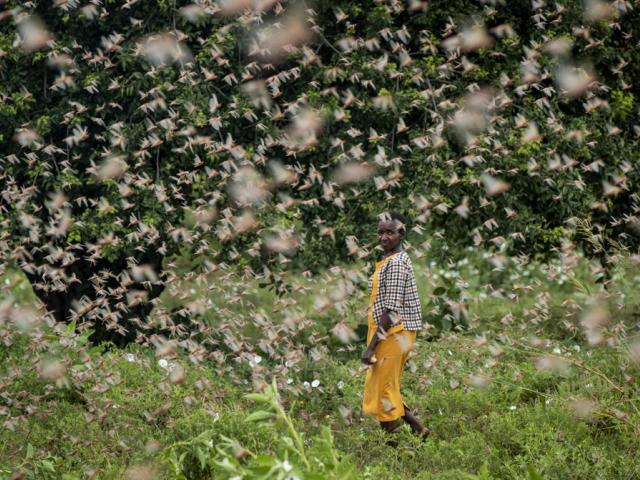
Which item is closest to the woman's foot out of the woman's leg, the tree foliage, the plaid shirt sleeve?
the woman's leg

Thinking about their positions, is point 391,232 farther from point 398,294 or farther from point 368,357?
point 368,357

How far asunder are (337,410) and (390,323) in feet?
4.80

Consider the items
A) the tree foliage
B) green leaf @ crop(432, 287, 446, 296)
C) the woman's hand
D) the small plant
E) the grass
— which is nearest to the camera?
the small plant

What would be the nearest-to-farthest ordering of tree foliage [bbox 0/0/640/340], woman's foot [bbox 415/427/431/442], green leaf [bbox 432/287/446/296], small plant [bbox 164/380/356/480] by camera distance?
small plant [bbox 164/380/356/480]
woman's foot [bbox 415/427/431/442]
tree foliage [bbox 0/0/640/340]
green leaf [bbox 432/287/446/296]

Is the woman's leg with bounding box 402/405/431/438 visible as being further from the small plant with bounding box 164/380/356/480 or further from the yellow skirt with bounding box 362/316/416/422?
the small plant with bounding box 164/380/356/480

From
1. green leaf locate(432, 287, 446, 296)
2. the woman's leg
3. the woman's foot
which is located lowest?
the woman's foot

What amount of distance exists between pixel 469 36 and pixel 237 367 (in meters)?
3.60

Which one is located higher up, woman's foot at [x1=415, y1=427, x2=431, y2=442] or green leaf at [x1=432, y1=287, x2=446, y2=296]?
green leaf at [x1=432, y1=287, x2=446, y2=296]

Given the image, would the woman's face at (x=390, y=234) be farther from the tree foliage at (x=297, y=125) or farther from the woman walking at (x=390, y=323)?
the tree foliage at (x=297, y=125)

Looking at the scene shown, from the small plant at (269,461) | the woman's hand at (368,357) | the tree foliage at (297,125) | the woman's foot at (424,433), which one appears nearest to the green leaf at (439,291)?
the tree foliage at (297,125)

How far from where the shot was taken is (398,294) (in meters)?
5.70

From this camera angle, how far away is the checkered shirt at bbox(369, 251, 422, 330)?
5.69 metres

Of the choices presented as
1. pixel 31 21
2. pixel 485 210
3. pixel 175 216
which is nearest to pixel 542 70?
pixel 485 210

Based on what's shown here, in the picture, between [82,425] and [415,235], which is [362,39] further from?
[82,425]
